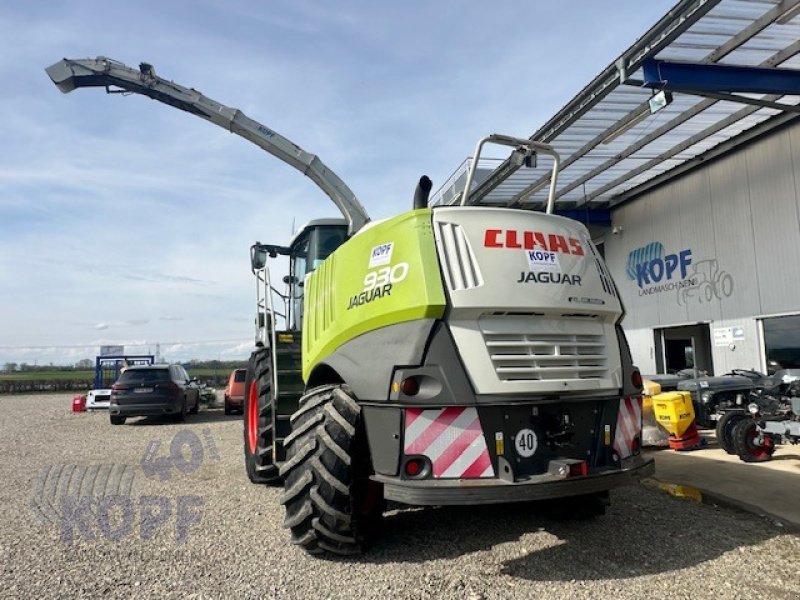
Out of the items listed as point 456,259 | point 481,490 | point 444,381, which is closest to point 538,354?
point 444,381

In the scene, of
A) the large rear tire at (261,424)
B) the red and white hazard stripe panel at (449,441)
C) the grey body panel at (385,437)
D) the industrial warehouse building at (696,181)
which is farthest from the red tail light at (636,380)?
the industrial warehouse building at (696,181)

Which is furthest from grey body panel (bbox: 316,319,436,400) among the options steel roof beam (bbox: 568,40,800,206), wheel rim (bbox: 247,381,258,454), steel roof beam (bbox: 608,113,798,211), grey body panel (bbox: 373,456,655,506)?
steel roof beam (bbox: 608,113,798,211)

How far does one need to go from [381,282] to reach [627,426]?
2169 mm

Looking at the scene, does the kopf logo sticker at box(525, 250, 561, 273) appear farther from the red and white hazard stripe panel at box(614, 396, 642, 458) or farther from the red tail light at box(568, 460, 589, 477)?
the red tail light at box(568, 460, 589, 477)

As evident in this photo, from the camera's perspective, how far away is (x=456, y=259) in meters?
4.00

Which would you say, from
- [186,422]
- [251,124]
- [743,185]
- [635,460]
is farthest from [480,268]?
[186,422]

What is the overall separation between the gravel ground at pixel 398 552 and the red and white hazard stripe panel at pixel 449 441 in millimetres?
726

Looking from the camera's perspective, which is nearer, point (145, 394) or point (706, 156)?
point (706, 156)

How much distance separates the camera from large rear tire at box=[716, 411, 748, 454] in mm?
7879

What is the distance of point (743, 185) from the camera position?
12.9 metres

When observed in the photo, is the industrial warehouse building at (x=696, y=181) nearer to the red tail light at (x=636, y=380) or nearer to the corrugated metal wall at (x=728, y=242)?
the corrugated metal wall at (x=728, y=242)

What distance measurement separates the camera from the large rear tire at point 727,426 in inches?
310

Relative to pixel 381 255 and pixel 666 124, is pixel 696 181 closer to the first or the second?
pixel 666 124

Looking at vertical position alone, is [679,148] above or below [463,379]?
above
